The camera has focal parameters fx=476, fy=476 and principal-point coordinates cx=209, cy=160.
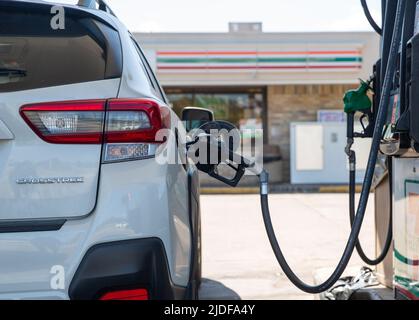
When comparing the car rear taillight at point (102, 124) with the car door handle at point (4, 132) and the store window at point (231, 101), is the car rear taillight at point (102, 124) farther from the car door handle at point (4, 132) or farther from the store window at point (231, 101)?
the store window at point (231, 101)

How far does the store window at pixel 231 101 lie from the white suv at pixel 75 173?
13.0 meters

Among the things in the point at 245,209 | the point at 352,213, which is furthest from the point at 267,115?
the point at 352,213

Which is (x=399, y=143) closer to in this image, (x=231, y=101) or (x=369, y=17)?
(x=369, y=17)

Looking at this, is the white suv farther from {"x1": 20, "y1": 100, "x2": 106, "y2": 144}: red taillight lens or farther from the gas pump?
the gas pump

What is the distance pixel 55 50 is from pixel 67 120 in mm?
345

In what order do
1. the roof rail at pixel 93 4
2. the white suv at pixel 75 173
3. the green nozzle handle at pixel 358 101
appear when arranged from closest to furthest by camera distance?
1. the white suv at pixel 75 173
2. the roof rail at pixel 93 4
3. the green nozzle handle at pixel 358 101

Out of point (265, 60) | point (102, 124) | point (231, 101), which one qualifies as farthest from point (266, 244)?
point (231, 101)

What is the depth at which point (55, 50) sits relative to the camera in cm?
200

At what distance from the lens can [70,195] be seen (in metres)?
1.84

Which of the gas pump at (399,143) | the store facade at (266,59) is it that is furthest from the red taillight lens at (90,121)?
the store facade at (266,59)

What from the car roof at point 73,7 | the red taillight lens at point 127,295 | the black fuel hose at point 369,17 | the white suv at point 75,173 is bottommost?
the red taillight lens at point 127,295

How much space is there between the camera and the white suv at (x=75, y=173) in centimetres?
180

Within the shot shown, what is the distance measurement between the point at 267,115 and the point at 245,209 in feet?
18.3

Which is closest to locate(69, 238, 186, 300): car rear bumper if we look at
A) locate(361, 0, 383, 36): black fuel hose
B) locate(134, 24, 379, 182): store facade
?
locate(361, 0, 383, 36): black fuel hose
